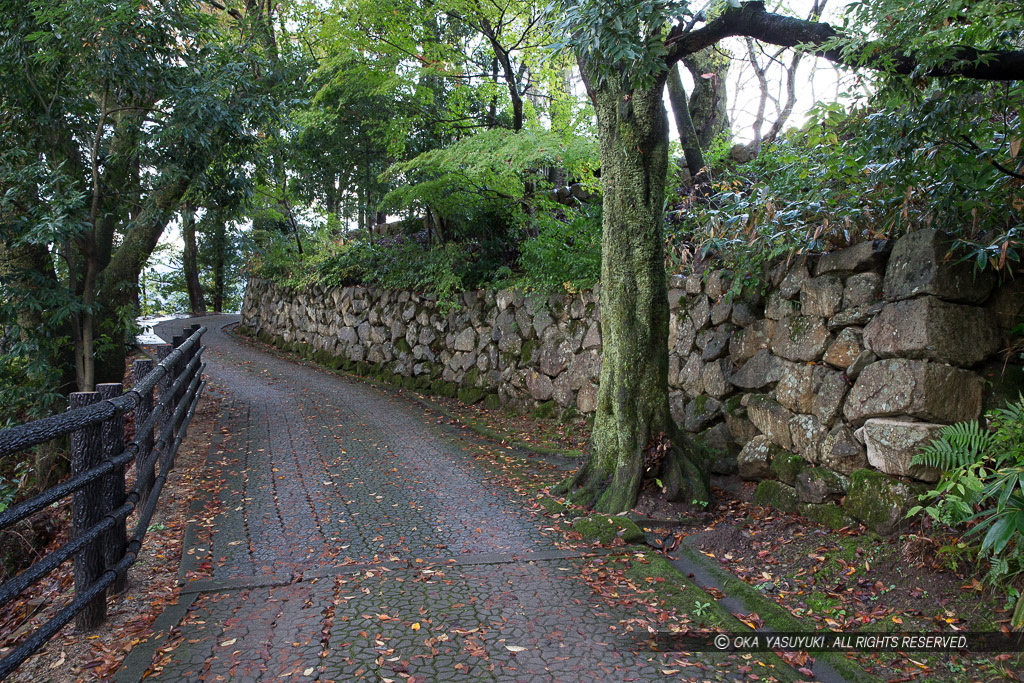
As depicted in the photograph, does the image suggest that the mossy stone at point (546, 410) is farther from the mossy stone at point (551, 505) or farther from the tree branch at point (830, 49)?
the tree branch at point (830, 49)

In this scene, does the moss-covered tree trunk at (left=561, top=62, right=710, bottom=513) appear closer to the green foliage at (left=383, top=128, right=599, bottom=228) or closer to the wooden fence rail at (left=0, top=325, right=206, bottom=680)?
the green foliage at (left=383, top=128, right=599, bottom=228)

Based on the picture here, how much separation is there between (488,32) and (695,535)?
25.1 feet

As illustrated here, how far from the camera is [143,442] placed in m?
4.42

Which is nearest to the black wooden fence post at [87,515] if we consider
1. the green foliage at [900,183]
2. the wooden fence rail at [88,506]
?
the wooden fence rail at [88,506]

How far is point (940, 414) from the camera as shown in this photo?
12.7ft

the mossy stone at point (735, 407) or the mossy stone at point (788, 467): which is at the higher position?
the mossy stone at point (735, 407)

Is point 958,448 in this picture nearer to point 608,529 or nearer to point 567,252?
point 608,529

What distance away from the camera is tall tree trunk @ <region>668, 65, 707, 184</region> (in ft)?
30.2

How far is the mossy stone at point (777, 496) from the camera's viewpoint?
4.68m

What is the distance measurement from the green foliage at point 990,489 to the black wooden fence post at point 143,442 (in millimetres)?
4639

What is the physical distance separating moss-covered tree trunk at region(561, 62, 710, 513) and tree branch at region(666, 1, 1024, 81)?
1.90 feet

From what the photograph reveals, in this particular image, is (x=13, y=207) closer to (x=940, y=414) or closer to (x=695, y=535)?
(x=695, y=535)

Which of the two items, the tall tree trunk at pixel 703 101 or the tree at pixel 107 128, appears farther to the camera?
the tall tree trunk at pixel 703 101

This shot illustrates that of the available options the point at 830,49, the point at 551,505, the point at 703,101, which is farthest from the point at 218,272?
the point at 830,49
